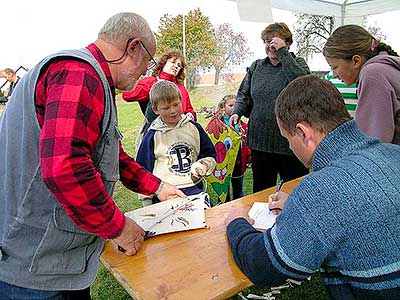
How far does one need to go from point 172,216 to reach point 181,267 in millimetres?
364

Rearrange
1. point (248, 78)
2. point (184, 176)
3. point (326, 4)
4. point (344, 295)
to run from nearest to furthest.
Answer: point (344, 295) → point (184, 176) → point (248, 78) → point (326, 4)

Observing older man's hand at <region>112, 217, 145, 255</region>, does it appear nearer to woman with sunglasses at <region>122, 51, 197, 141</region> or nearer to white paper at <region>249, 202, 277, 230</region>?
white paper at <region>249, 202, 277, 230</region>

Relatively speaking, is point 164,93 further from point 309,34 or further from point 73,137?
point 309,34

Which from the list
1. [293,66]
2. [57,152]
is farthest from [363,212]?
[293,66]

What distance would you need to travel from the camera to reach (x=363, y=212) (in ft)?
2.85

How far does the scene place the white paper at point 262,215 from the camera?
4.75 ft

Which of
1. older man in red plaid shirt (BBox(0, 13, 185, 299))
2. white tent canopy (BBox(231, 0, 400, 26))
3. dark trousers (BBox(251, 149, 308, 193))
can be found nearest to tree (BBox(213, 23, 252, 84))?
white tent canopy (BBox(231, 0, 400, 26))

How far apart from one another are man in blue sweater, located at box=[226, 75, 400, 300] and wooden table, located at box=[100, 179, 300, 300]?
0.11 m

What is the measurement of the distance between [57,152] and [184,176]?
4.75 ft

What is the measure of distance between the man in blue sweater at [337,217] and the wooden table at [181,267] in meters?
0.11

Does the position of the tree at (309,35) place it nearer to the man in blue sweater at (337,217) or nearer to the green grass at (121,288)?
the green grass at (121,288)

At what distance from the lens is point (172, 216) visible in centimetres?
152

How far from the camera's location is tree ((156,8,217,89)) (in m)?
9.18

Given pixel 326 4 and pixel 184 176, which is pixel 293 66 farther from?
pixel 326 4
